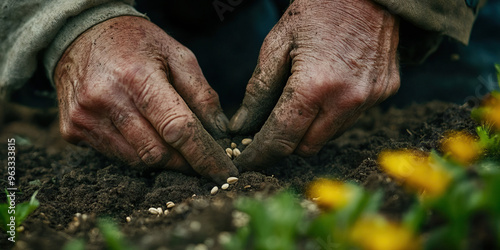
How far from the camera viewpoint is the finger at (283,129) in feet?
6.68

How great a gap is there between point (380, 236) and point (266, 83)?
133cm

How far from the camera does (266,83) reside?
2.21 metres

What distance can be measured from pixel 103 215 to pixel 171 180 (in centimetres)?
37

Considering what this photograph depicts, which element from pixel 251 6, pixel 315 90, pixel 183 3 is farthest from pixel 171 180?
pixel 251 6

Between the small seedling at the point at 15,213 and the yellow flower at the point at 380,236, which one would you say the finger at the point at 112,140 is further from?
the yellow flower at the point at 380,236

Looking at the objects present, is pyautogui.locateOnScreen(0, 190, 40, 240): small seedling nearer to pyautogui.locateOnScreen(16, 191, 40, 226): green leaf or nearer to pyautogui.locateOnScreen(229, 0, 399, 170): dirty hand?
pyautogui.locateOnScreen(16, 191, 40, 226): green leaf

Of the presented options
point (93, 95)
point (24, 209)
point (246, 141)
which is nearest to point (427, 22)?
point (246, 141)

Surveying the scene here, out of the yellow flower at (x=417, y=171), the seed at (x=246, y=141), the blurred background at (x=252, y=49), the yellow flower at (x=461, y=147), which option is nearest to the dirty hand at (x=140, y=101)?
the seed at (x=246, y=141)

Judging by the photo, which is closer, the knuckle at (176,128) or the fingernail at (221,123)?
the knuckle at (176,128)

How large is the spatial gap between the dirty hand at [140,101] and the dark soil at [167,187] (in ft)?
0.44

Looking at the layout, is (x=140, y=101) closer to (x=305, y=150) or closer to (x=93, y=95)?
(x=93, y=95)

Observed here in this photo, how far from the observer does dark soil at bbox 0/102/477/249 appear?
1.26 meters

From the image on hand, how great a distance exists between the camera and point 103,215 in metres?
1.91

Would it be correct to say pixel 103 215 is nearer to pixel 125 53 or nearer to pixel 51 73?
pixel 125 53
